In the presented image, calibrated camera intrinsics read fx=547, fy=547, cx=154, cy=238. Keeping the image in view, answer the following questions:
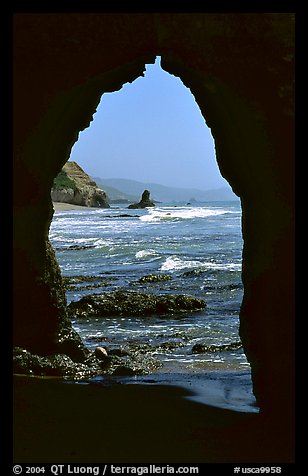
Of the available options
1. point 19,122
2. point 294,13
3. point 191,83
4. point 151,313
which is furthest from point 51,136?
point 151,313

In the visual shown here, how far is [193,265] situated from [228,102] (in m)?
17.4

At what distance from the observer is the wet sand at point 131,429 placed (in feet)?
19.4

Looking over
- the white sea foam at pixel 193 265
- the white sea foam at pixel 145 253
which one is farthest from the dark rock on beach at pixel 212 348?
the white sea foam at pixel 145 253

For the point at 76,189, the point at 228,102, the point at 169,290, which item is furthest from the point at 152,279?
the point at 76,189

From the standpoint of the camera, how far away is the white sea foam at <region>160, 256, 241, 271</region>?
23.4 metres

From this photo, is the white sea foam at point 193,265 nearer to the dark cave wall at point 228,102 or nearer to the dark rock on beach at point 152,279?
the dark rock on beach at point 152,279

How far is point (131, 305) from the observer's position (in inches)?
616

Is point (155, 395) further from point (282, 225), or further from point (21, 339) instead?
point (282, 225)

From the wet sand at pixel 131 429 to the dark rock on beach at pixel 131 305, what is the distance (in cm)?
677

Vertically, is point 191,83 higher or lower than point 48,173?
higher

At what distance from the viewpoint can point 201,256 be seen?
91.5 feet

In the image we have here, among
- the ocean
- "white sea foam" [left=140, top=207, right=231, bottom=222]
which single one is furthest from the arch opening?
"white sea foam" [left=140, top=207, right=231, bottom=222]

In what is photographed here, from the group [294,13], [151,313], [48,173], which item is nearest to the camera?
[294,13]

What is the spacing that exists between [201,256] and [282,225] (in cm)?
2082
